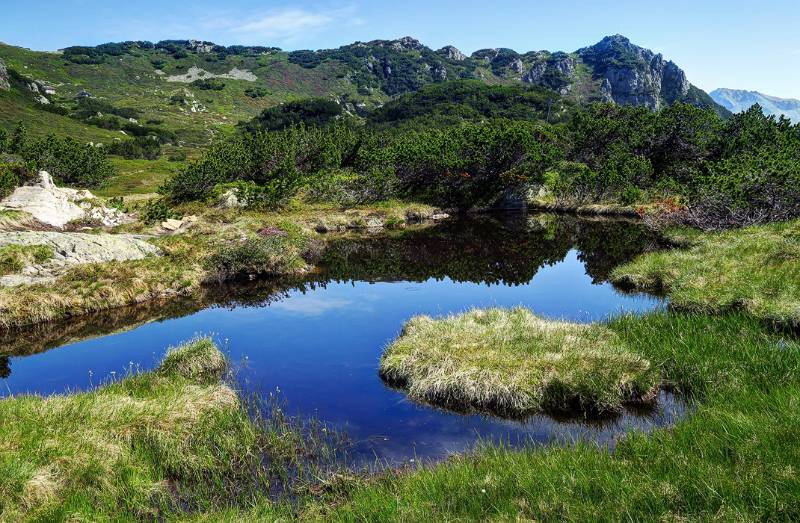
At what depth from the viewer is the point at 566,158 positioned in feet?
261

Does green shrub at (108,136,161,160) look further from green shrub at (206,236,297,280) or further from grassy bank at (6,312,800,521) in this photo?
grassy bank at (6,312,800,521)

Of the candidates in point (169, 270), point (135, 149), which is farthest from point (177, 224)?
point (135, 149)

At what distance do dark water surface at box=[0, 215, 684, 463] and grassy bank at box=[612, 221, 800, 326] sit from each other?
A: 166 centimetres

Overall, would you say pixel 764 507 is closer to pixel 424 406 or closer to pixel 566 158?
pixel 424 406

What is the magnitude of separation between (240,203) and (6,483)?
176 ft

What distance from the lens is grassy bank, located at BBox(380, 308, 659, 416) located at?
1458 cm

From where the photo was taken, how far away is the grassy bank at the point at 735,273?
63.1 ft

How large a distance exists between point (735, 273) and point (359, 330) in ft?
58.0

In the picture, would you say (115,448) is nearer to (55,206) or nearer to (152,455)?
(152,455)

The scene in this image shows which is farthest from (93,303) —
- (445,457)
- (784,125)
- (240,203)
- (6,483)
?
(784,125)

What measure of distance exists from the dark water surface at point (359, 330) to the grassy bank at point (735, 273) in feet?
5.44

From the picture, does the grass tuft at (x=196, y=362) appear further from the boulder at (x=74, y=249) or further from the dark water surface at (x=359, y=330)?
the boulder at (x=74, y=249)

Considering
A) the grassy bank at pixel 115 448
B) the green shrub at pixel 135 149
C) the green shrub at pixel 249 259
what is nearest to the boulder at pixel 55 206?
the green shrub at pixel 249 259

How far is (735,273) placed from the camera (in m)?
23.3
